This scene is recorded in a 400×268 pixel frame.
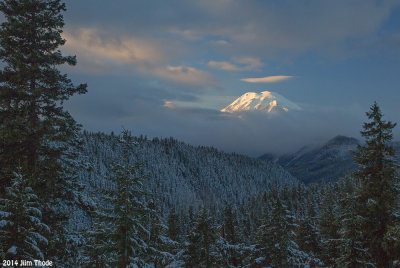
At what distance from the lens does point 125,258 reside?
15531 millimetres

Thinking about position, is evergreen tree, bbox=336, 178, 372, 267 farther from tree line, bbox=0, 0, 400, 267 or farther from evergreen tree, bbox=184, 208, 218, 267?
evergreen tree, bbox=184, 208, 218, 267

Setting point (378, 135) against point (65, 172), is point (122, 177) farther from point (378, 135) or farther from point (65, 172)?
point (378, 135)

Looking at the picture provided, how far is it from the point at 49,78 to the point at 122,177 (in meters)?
5.83

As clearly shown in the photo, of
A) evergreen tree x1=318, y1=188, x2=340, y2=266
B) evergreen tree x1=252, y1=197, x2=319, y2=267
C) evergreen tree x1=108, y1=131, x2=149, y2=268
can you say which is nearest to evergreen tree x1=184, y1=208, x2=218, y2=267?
evergreen tree x1=252, y1=197, x2=319, y2=267

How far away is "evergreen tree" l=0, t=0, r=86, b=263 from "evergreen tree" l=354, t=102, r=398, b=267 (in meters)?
16.7

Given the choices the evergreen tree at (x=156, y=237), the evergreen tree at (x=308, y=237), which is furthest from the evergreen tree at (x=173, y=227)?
the evergreen tree at (x=156, y=237)

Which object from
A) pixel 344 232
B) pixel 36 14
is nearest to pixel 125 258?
pixel 36 14

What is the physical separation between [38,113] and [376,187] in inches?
746

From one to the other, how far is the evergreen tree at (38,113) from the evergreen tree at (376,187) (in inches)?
659

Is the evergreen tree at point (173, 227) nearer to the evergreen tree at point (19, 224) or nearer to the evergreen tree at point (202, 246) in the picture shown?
the evergreen tree at point (202, 246)

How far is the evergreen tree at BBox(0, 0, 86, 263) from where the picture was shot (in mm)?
13422

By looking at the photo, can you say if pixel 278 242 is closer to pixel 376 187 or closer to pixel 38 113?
pixel 376 187

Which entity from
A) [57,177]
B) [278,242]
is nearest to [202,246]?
[278,242]

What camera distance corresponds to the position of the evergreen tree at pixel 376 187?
62.0 feet
